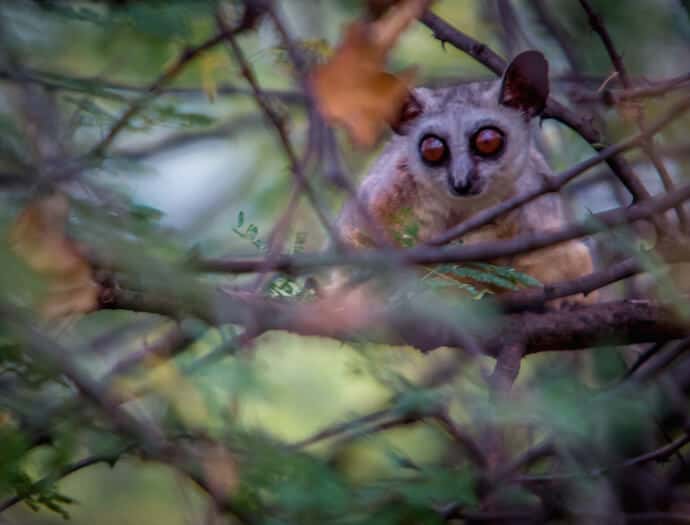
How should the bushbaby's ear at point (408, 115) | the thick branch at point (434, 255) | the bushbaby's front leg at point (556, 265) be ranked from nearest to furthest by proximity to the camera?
the thick branch at point (434, 255)
the bushbaby's front leg at point (556, 265)
the bushbaby's ear at point (408, 115)

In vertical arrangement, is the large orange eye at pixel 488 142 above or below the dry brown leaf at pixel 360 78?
above

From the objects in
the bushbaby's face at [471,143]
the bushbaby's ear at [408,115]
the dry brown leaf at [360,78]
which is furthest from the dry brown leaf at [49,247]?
the bushbaby's ear at [408,115]

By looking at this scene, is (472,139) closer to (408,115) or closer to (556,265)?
(408,115)

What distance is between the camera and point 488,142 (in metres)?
5.21

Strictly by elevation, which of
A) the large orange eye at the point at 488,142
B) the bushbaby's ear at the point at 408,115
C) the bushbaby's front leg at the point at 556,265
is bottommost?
the bushbaby's front leg at the point at 556,265

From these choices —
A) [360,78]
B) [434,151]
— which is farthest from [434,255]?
[434,151]

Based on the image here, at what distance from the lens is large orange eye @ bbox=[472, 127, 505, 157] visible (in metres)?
5.21

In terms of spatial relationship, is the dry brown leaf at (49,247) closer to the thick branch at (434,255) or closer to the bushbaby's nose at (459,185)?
the thick branch at (434,255)

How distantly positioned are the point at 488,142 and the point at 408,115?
1.55ft

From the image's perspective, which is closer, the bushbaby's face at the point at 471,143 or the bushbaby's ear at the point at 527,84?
the bushbaby's ear at the point at 527,84

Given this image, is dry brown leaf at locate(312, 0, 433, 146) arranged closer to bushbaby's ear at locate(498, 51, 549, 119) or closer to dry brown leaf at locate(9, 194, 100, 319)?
dry brown leaf at locate(9, 194, 100, 319)

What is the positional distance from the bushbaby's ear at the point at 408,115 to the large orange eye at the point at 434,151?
0.68ft

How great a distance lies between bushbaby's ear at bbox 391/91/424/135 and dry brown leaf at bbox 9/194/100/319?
313cm

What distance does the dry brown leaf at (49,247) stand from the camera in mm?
2211
